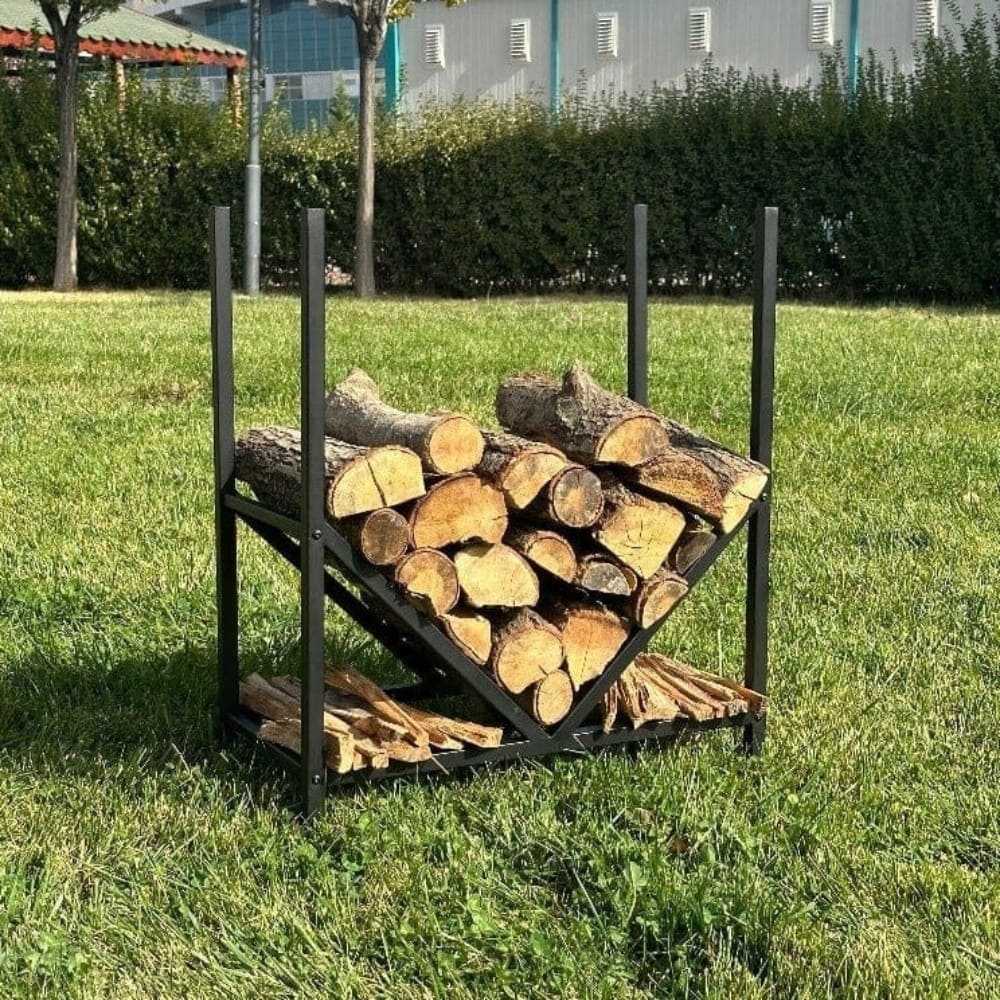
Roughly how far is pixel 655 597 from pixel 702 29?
27514 mm

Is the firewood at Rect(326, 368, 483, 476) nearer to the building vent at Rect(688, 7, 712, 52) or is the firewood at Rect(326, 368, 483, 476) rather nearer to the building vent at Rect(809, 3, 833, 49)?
the building vent at Rect(809, 3, 833, 49)

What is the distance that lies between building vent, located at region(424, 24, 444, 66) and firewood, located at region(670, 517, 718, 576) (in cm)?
2918

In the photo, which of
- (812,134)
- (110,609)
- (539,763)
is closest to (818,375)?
(110,609)

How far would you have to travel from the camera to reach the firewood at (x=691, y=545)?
329cm

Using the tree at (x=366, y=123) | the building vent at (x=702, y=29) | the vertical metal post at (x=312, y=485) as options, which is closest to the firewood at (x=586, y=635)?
the vertical metal post at (x=312, y=485)

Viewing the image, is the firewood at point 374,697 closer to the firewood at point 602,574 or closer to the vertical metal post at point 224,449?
the vertical metal post at point 224,449

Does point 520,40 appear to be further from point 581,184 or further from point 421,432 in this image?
point 421,432

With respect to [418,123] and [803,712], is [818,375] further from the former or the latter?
[418,123]

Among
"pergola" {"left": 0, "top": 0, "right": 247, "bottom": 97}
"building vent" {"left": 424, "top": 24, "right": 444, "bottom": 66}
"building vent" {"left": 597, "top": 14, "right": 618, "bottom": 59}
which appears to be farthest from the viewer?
"building vent" {"left": 424, "top": 24, "right": 444, "bottom": 66}

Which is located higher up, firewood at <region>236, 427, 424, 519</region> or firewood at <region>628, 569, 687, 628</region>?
firewood at <region>236, 427, 424, 519</region>

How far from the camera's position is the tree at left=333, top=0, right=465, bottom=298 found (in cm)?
1648

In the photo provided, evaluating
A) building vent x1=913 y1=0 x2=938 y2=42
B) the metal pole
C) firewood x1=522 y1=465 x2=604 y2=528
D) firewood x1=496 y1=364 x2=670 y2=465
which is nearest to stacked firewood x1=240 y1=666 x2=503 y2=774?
firewood x1=522 y1=465 x2=604 y2=528

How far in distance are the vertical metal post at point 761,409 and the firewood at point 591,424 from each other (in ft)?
0.90

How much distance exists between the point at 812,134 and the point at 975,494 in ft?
35.7
